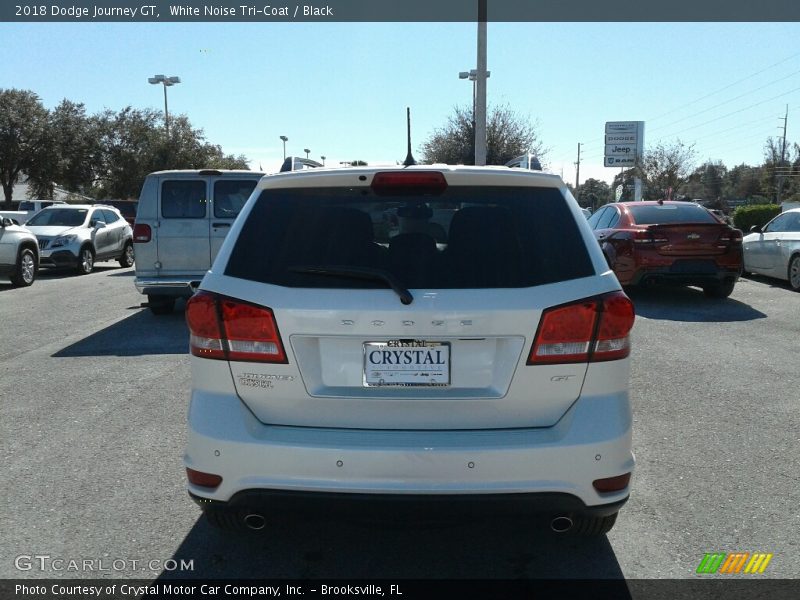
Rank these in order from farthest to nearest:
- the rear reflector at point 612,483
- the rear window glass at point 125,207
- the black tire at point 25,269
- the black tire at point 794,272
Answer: the rear window glass at point 125,207 < the black tire at point 25,269 < the black tire at point 794,272 < the rear reflector at point 612,483

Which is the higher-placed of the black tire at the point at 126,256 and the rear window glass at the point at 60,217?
the rear window glass at the point at 60,217

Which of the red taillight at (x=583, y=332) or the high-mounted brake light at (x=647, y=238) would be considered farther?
the high-mounted brake light at (x=647, y=238)

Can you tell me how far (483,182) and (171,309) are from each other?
8.91m

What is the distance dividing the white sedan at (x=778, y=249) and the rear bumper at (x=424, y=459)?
1195 cm

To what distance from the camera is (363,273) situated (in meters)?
3.01

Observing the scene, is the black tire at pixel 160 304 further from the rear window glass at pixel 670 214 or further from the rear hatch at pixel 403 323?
the rear hatch at pixel 403 323

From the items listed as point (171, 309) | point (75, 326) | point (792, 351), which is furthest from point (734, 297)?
point (75, 326)

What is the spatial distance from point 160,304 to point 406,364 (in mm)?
8798

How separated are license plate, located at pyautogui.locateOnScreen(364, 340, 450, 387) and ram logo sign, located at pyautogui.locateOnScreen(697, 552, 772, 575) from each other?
1.58 meters

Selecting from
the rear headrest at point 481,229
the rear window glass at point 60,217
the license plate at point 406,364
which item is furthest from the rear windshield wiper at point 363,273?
the rear window glass at point 60,217

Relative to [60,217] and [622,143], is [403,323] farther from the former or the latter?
[622,143]

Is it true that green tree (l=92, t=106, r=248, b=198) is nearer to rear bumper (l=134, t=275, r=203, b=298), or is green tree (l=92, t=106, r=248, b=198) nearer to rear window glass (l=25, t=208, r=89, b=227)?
rear window glass (l=25, t=208, r=89, b=227)

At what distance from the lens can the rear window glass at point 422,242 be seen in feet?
10.0

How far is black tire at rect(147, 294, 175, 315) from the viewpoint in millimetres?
10961
